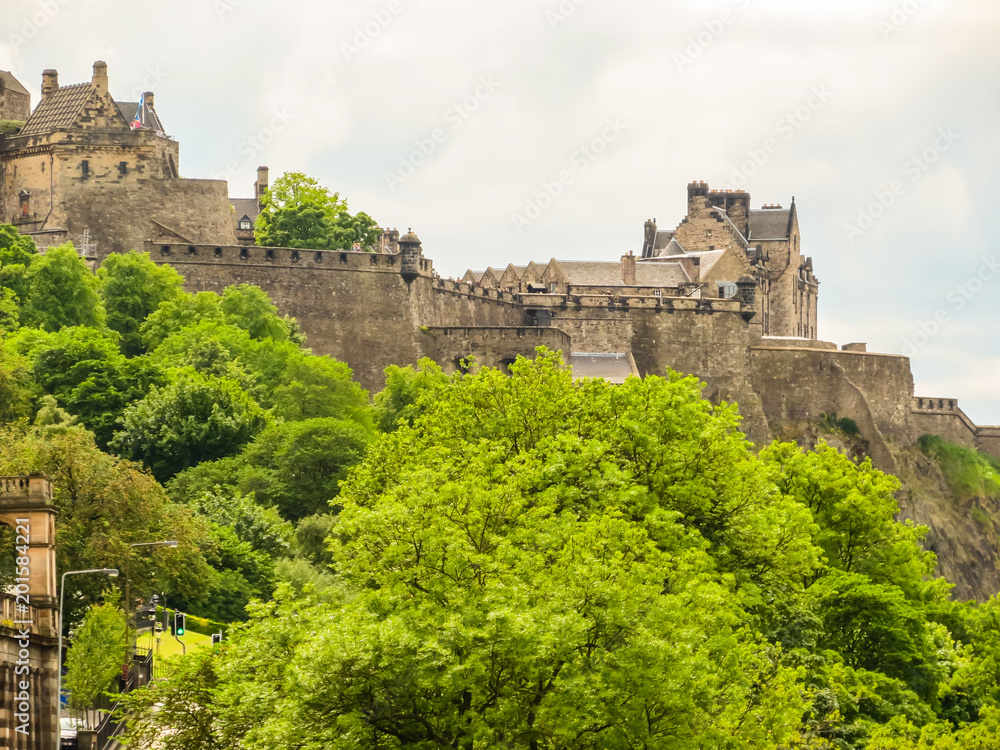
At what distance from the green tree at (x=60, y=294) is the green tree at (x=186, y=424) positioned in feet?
30.0

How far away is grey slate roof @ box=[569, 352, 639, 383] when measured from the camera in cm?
8725

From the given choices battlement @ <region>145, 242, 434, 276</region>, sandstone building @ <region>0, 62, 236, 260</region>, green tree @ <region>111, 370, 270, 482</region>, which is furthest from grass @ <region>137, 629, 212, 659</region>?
sandstone building @ <region>0, 62, 236, 260</region>

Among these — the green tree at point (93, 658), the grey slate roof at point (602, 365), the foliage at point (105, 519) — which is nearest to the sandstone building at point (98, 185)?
the grey slate roof at point (602, 365)

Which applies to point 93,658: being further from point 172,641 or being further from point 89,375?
point 89,375

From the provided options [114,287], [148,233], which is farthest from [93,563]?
[148,233]

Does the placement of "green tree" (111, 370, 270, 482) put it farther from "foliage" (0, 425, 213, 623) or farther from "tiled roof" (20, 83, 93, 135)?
"tiled roof" (20, 83, 93, 135)

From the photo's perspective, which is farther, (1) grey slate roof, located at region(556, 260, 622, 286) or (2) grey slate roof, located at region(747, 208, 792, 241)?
(2) grey slate roof, located at region(747, 208, 792, 241)

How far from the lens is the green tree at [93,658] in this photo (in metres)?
41.3

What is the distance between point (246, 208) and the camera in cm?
11238

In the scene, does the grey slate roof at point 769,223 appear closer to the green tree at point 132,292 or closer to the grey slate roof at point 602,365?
the grey slate roof at point 602,365

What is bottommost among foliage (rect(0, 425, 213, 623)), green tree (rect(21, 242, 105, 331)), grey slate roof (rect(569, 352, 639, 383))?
foliage (rect(0, 425, 213, 623))

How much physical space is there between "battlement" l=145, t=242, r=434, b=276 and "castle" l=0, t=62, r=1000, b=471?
62mm

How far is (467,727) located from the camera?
30.6 m

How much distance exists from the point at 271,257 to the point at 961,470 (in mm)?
38409
